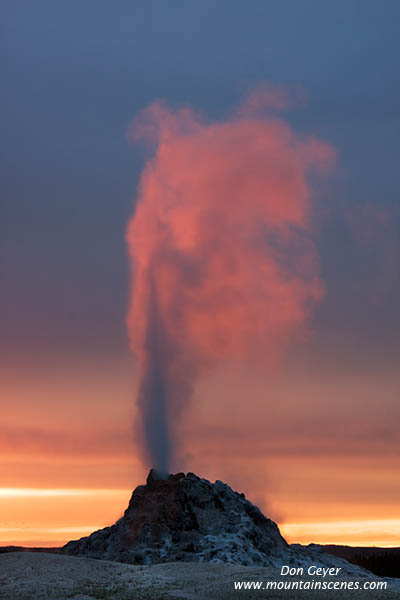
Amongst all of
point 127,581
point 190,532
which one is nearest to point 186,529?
point 190,532

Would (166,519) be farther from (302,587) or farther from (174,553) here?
(302,587)

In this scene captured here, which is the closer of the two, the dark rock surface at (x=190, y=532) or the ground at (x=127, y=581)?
the ground at (x=127, y=581)

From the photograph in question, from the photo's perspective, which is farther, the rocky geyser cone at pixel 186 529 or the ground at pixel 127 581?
the rocky geyser cone at pixel 186 529

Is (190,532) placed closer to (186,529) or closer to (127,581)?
(186,529)

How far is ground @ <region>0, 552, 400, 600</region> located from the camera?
166 feet

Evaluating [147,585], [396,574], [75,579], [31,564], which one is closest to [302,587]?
[147,585]

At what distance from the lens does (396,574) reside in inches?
4397

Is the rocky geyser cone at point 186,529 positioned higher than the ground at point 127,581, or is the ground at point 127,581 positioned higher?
the rocky geyser cone at point 186,529

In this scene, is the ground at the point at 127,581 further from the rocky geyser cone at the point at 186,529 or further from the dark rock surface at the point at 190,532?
the rocky geyser cone at the point at 186,529

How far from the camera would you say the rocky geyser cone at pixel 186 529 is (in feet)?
237

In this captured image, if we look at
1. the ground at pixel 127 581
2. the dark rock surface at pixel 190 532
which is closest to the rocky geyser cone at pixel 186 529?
the dark rock surface at pixel 190 532

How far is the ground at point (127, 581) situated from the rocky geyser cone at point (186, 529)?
385 inches

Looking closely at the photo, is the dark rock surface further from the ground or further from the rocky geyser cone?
the ground

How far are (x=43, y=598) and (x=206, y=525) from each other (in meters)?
28.8
